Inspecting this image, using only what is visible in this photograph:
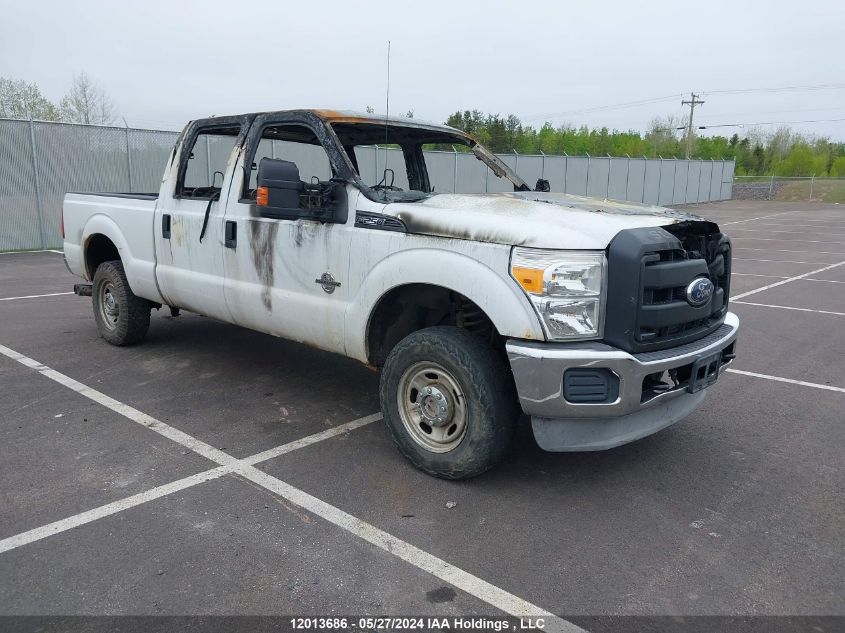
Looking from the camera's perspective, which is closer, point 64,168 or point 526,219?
point 526,219

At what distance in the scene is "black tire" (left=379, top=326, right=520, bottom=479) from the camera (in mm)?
3578

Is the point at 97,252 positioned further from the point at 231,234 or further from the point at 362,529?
the point at 362,529

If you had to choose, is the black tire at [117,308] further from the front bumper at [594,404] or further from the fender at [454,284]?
the front bumper at [594,404]

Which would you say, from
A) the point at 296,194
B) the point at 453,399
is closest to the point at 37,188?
the point at 296,194

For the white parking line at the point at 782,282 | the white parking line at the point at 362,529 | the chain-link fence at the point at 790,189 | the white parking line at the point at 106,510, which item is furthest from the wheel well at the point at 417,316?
the chain-link fence at the point at 790,189

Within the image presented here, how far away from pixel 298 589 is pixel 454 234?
6.14 ft

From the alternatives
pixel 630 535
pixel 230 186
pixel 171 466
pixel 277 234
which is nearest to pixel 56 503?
pixel 171 466

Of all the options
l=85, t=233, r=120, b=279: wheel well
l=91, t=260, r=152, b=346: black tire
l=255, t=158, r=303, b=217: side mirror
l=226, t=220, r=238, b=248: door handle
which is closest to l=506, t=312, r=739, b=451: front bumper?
l=255, t=158, r=303, b=217: side mirror

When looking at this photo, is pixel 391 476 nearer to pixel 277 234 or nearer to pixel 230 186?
pixel 277 234

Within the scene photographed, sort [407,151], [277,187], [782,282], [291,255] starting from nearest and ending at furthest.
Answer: [277,187] < [291,255] < [407,151] < [782,282]

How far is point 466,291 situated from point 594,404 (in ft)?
2.78

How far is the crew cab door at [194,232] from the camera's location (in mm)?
5074

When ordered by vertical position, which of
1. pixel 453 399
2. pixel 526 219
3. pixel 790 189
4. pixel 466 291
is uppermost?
pixel 526 219

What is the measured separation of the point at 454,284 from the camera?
360 cm
